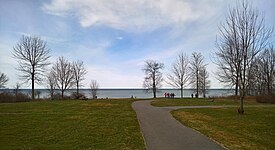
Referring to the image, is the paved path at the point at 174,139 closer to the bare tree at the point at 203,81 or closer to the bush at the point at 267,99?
the bush at the point at 267,99

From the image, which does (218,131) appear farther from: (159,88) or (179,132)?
(159,88)

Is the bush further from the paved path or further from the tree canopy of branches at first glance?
the paved path

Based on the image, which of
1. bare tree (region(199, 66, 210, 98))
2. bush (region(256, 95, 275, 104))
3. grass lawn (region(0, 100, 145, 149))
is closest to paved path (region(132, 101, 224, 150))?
grass lawn (region(0, 100, 145, 149))

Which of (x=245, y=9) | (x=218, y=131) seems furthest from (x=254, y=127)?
(x=245, y=9)

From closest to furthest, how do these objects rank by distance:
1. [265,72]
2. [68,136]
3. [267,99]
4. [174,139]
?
[174,139], [68,136], [267,99], [265,72]

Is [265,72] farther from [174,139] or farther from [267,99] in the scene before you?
[174,139]

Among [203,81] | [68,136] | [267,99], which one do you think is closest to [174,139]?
[68,136]

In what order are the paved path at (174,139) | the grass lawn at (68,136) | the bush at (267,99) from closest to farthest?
1. the paved path at (174,139)
2. the grass lawn at (68,136)
3. the bush at (267,99)

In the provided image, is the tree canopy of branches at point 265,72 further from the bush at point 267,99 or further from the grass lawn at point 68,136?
the grass lawn at point 68,136

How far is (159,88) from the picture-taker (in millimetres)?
61000

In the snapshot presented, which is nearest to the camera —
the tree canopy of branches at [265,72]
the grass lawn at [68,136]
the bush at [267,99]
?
the grass lawn at [68,136]

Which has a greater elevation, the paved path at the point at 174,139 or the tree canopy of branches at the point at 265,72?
the tree canopy of branches at the point at 265,72

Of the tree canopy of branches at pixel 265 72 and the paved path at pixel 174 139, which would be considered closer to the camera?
the paved path at pixel 174 139

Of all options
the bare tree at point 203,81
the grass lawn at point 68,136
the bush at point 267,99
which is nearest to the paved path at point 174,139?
the grass lawn at point 68,136
